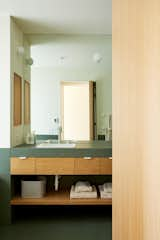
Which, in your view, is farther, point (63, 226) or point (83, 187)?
point (83, 187)

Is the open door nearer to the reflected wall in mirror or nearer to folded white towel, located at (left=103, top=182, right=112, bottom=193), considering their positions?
the reflected wall in mirror

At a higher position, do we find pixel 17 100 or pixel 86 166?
pixel 17 100

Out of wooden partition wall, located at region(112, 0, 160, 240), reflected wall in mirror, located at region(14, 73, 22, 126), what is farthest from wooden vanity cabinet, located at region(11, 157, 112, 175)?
wooden partition wall, located at region(112, 0, 160, 240)

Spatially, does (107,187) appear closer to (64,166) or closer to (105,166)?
(105,166)

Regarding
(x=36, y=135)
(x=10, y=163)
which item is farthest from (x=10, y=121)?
(x=36, y=135)

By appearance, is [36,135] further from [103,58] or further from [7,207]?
[103,58]

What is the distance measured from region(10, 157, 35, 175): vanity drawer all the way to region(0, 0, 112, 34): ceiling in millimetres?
1590

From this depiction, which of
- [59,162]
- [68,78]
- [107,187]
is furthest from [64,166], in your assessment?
[68,78]

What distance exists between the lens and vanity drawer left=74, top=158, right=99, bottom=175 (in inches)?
127

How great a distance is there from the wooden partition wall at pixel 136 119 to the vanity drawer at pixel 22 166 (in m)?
1.42

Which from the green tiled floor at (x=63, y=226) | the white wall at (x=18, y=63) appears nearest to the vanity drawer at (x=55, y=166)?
the white wall at (x=18, y=63)

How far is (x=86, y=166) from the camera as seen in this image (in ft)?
10.6

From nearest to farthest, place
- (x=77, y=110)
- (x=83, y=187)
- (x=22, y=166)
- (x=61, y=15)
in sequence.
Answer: (x=61, y=15), (x=22, y=166), (x=83, y=187), (x=77, y=110)

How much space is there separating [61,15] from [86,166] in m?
1.69
